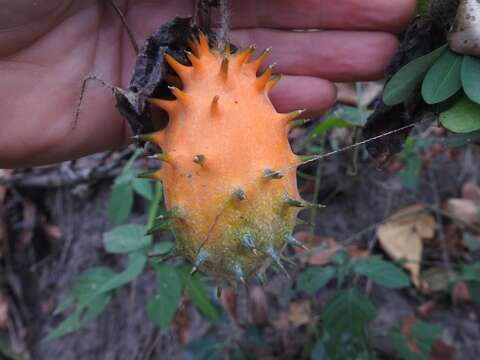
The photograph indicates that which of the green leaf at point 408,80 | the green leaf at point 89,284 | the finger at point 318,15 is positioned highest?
the finger at point 318,15

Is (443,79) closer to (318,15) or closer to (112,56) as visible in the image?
(318,15)

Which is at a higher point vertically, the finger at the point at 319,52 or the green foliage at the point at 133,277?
the finger at the point at 319,52

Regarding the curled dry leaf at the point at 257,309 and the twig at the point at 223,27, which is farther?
the curled dry leaf at the point at 257,309

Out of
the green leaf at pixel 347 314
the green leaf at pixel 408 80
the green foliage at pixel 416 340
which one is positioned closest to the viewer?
the green leaf at pixel 408 80

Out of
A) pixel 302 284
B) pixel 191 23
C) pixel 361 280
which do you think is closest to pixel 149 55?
pixel 191 23

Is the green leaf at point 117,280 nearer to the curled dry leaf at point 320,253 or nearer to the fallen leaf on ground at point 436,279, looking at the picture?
the curled dry leaf at point 320,253

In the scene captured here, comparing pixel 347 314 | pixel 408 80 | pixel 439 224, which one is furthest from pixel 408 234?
pixel 408 80

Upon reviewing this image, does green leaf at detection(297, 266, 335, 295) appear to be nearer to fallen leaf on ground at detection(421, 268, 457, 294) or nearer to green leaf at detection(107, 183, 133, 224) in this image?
green leaf at detection(107, 183, 133, 224)

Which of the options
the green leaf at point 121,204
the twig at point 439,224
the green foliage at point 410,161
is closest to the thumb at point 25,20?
the green leaf at point 121,204
